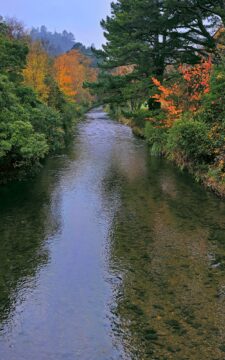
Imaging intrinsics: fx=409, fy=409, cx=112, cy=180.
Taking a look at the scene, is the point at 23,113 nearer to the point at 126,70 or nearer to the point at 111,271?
the point at 111,271

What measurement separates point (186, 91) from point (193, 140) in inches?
246

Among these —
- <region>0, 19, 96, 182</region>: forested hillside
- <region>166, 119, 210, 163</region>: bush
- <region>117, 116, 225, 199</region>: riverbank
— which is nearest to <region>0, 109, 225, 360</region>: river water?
<region>117, 116, 225, 199</region>: riverbank

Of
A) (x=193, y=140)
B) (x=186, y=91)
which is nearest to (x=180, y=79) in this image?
(x=186, y=91)

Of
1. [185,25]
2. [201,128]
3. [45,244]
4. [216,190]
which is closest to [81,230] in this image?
[45,244]

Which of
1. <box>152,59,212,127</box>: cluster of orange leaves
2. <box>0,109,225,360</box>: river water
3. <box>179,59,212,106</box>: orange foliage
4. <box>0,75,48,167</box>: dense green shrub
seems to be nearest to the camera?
<box>0,109,225,360</box>: river water

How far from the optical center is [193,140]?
19.8m

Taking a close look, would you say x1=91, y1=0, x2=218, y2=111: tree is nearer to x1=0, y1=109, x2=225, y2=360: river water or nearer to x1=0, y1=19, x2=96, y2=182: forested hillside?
x1=0, y1=19, x2=96, y2=182: forested hillside

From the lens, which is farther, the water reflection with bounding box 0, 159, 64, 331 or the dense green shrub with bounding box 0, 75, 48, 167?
the dense green shrub with bounding box 0, 75, 48, 167

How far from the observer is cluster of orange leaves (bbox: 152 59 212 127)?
2353 cm

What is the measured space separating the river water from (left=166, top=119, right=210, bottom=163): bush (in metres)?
1.68

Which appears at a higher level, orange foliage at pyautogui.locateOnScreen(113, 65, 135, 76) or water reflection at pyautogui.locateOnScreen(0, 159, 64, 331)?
orange foliage at pyautogui.locateOnScreen(113, 65, 135, 76)


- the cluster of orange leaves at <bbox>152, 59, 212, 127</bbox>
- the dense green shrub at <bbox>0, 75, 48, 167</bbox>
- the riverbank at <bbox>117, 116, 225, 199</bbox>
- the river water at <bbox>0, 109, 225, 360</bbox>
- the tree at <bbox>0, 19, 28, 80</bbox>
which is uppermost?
the tree at <bbox>0, 19, 28, 80</bbox>

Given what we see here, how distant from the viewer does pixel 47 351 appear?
7316 mm

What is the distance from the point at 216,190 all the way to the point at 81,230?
661cm
